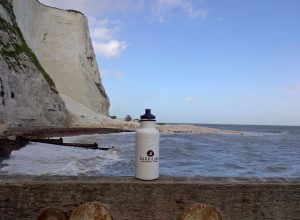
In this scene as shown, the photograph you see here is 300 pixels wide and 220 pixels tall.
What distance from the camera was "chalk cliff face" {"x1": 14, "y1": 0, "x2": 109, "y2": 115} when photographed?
60303mm

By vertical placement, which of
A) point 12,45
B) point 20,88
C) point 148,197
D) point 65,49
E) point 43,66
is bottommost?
point 148,197

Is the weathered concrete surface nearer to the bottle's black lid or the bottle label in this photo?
the bottle label

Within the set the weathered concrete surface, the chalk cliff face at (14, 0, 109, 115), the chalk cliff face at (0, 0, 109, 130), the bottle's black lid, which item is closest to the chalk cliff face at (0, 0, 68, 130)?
the chalk cliff face at (0, 0, 109, 130)

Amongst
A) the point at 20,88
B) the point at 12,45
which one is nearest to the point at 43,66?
the point at 12,45

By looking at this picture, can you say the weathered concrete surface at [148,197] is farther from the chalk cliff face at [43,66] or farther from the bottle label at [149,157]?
the chalk cliff face at [43,66]

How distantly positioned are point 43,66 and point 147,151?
59.2 m

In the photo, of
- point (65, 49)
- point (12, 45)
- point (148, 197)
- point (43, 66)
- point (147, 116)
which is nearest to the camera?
point (148, 197)

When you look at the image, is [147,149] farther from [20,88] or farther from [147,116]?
[20,88]

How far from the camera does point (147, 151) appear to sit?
97.3 inches

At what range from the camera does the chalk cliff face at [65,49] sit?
60.3m

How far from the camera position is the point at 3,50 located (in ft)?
117

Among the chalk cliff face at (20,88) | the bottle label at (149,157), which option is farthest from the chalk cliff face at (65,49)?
the bottle label at (149,157)

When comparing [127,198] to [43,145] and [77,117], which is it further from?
[77,117]

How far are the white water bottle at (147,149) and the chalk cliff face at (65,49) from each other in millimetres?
58202
